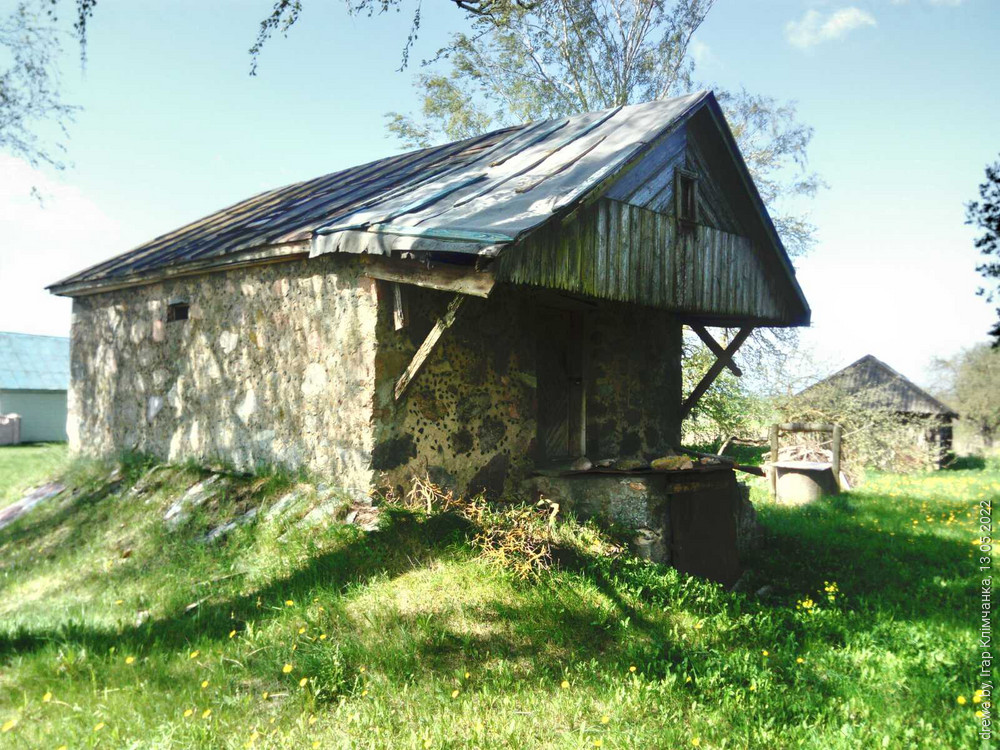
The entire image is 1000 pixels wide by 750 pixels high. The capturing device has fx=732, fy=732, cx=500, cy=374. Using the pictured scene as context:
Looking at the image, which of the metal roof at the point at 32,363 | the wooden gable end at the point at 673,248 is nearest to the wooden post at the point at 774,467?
the wooden gable end at the point at 673,248

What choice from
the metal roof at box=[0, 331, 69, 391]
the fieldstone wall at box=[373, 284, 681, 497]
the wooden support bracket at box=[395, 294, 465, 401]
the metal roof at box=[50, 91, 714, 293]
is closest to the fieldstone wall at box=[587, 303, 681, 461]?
the fieldstone wall at box=[373, 284, 681, 497]

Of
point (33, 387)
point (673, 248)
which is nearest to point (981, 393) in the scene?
point (673, 248)

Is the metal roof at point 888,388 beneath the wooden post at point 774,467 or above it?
above

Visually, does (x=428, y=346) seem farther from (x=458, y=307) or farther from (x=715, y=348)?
(x=715, y=348)

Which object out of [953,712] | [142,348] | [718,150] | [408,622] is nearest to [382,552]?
[408,622]

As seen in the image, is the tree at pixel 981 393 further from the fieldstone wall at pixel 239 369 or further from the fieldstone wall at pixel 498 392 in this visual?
the fieldstone wall at pixel 239 369

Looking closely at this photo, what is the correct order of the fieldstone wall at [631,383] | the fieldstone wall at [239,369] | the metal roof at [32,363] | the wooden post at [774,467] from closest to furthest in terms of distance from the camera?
1. the fieldstone wall at [239,369]
2. the fieldstone wall at [631,383]
3. the wooden post at [774,467]
4. the metal roof at [32,363]

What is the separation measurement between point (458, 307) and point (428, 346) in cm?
48

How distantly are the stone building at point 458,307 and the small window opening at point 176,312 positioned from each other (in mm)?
29

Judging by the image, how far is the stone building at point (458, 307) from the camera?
6.40 m

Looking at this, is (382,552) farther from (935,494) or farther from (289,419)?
(935,494)

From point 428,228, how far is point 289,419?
282 centimetres

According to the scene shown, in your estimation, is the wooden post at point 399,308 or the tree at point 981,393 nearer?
the wooden post at point 399,308

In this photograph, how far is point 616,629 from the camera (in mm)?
5238
